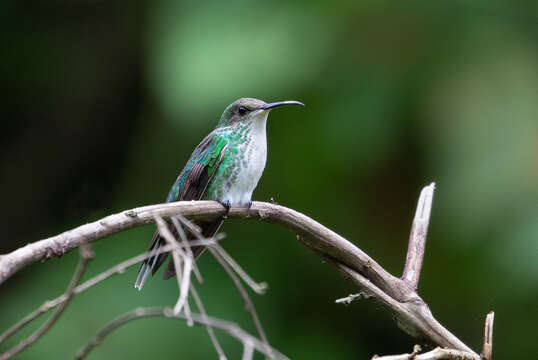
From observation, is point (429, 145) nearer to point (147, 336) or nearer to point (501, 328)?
point (501, 328)

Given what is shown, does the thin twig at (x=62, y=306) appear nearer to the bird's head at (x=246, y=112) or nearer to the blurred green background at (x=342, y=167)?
the bird's head at (x=246, y=112)

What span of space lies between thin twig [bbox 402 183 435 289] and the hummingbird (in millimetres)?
927

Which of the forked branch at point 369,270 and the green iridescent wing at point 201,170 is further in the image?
the green iridescent wing at point 201,170

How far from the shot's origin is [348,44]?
4410 millimetres

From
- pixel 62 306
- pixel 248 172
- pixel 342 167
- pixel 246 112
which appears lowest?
pixel 342 167

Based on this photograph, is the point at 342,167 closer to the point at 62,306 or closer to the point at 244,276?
the point at 244,276

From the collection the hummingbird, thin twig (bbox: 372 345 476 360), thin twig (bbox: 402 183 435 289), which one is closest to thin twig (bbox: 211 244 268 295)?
thin twig (bbox: 372 345 476 360)

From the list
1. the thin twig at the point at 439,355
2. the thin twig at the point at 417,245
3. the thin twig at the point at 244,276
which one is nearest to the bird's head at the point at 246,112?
the thin twig at the point at 417,245

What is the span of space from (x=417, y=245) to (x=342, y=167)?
7.77 ft

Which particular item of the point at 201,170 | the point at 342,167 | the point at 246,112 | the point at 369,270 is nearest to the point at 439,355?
the point at 369,270

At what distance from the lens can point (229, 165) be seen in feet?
9.82

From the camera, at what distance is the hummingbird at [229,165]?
→ 286 cm

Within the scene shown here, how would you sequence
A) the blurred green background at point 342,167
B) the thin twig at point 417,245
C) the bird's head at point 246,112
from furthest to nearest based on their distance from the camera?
the blurred green background at point 342,167, the bird's head at point 246,112, the thin twig at point 417,245

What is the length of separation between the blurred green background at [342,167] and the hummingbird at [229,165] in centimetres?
111
